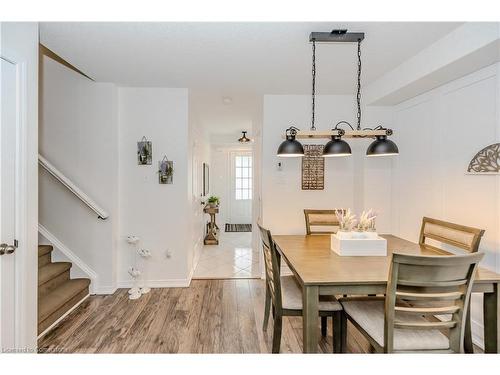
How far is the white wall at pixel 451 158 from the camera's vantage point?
7.51 ft

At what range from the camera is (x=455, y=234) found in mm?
2150

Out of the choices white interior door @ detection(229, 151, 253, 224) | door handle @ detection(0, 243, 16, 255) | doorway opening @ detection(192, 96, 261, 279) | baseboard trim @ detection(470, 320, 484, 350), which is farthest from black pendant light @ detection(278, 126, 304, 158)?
white interior door @ detection(229, 151, 253, 224)

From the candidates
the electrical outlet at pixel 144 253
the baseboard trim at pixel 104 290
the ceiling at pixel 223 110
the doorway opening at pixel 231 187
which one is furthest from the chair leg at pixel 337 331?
the ceiling at pixel 223 110

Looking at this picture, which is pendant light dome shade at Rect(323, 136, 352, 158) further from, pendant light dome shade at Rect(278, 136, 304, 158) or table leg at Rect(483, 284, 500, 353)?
table leg at Rect(483, 284, 500, 353)

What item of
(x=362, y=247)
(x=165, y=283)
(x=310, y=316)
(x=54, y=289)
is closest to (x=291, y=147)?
(x=362, y=247)

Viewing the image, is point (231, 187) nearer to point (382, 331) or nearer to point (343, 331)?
point (343, 331)

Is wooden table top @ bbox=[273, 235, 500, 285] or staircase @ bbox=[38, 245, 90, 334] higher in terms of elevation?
wooden table top @ bbox=[273, 235, 500, 285]

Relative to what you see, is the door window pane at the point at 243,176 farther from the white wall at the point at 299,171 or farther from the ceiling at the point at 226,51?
the ceiling at the point at 226,51

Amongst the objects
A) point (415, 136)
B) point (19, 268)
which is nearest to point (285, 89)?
point (415, 136)

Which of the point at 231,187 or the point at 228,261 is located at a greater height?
the point at 231,187

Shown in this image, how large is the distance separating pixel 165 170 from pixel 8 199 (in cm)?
184

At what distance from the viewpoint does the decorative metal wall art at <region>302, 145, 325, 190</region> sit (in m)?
3.74

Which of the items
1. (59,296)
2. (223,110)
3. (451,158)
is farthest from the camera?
(223,110)

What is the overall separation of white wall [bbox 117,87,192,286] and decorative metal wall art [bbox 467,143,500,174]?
116 inches
